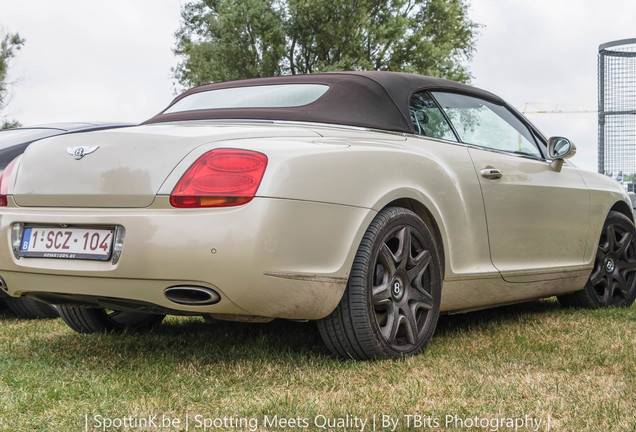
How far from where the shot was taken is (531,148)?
5152 millimetres

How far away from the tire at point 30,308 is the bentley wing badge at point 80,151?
237cm

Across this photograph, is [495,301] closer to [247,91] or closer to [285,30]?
[247,91]

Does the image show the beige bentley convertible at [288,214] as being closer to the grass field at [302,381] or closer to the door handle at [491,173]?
the door handle at [491,173]

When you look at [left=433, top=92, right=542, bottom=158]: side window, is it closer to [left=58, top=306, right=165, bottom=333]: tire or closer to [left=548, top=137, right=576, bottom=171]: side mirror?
[left=548, top=137, right=576, bottom=171]: side mirror

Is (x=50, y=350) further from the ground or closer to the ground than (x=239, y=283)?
closer to the ground

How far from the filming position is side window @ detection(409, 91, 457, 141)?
4255 mm

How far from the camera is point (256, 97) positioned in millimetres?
4312

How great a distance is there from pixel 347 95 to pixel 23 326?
2.69m

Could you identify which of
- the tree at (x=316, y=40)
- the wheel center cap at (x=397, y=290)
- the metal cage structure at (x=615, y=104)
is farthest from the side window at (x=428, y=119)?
the tree at (x=316, y=40)

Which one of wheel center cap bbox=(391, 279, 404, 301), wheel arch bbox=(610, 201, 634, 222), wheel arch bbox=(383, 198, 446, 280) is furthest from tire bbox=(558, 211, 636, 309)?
wheel center cap bbox=(391, 279, 404, 301)

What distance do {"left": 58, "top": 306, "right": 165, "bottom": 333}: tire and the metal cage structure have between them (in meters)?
10.9

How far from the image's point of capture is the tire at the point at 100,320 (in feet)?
15.0

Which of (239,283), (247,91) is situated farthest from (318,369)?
(247,91)

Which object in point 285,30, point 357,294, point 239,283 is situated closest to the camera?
point 239,283
